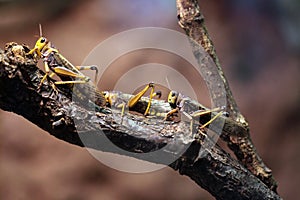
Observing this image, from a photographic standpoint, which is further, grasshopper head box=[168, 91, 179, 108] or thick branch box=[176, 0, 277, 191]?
thick branch box=[176, 0, 277, 191]

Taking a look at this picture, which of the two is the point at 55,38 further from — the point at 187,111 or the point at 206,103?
the point at 187,111

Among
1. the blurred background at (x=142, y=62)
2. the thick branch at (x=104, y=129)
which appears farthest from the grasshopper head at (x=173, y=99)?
the blurred background at (x=142, y=62)

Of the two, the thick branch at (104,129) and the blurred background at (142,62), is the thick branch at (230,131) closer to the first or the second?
the thick branch at (104,129)

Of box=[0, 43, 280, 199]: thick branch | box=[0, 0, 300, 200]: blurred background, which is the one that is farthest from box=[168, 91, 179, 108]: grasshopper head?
box=[0, 0, 300, 200]: blurred background

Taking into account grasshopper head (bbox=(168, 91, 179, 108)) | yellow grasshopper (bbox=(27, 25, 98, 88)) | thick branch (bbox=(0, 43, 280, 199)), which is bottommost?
thick branch (bbox=(0, 43, 280, 199))

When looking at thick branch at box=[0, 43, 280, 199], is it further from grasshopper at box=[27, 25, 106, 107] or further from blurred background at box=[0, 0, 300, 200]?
blurred background at box=[0, 0, 300, 200]

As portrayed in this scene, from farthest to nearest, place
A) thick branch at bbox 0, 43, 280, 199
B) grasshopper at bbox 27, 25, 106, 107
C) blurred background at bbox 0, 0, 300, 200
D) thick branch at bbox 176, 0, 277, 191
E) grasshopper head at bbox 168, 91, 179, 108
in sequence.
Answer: blurred background at bbox 0, 0, 300, 200
thick branch at bbox 176, 0, 277, 191
grasshopper head at bbox 168, 91, 179, 108
grasshopper at bbox 27, 25, 106, 107
thick branch at bbox 0, 43, 280, 199

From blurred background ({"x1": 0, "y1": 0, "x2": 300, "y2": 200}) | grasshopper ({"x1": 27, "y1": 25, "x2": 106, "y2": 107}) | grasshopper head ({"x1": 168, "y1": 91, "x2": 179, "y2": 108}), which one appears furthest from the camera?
blurred background ({"x1": 0, "y1": 0, "x2": 300, "y2": 200})

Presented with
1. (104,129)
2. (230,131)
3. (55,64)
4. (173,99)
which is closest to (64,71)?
(55,64)
